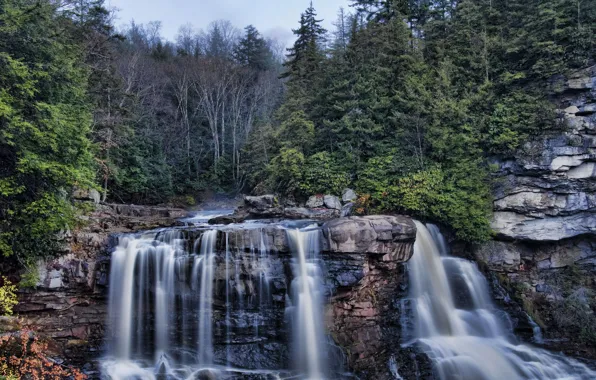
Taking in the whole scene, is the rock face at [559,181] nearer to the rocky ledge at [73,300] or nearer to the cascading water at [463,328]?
the cascading water at [463,328]

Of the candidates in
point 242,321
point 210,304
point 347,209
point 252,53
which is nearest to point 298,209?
point 347,209

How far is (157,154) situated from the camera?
27031mm

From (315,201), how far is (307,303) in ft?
21.0

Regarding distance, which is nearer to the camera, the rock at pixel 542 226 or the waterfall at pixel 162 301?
the waterfall at pixel 162 301

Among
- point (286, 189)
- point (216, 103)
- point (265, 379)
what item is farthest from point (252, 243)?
point (216, 103)

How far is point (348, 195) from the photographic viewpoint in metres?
17.0

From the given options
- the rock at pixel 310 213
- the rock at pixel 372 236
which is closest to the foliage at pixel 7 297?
the rock at pixel 372 236

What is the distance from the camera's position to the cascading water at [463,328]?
10688 millimetres

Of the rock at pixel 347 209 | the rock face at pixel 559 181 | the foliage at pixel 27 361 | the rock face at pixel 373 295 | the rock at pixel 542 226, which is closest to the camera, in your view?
the foliage at pixel 27 361

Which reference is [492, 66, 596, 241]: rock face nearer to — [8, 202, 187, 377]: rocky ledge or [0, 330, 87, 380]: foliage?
[8, 202, 187, 377]: rocky ledge

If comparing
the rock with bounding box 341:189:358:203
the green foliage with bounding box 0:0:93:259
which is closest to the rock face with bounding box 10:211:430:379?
the green foliage with bounding box 0:0:93:259

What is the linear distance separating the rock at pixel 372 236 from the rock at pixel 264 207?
4.75 meters

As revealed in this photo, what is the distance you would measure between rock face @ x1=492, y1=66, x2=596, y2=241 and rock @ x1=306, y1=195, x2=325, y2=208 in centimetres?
735

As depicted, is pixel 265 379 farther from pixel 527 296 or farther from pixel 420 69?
pixel 420 69
